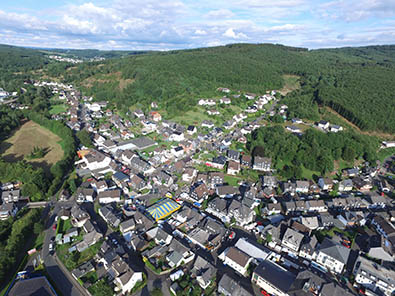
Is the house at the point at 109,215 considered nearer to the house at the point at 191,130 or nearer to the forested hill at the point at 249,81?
the house at the point at 191,130

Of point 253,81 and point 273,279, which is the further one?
point 253,81

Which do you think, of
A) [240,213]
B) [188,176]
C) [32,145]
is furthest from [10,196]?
[240,213]

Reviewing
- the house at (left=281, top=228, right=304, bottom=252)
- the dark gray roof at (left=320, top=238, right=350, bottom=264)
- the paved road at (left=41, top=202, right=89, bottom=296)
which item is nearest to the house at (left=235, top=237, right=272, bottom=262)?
the house at (left=281, top=228, right=304, bottom=252)

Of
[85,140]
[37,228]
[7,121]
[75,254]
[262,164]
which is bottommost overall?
[75,254]

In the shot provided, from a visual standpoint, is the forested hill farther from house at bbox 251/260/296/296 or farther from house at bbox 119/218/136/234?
house at bbox 251/260/296/296

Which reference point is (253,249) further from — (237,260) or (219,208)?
(219,208)

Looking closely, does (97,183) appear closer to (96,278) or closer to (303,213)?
(96,278)
